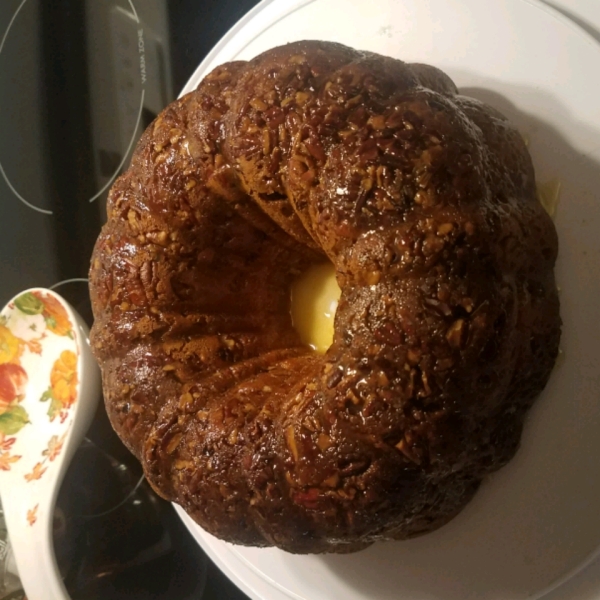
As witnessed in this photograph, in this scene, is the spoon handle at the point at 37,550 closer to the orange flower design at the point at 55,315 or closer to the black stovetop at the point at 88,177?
the black stovetop at the point at 88,177

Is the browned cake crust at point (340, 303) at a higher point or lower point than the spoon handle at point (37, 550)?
higher

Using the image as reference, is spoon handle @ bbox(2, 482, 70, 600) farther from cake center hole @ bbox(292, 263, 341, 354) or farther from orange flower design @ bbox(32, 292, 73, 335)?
cake center hole @ bbox(292, 263, 341, 354)

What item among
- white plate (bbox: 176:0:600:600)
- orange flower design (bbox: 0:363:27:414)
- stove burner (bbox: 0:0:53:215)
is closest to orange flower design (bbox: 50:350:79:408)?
orange flower design (bbox: 0:363:27:414)

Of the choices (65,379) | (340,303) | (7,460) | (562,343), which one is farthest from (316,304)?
(7,460)

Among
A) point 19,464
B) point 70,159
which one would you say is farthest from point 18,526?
A: point 70,159

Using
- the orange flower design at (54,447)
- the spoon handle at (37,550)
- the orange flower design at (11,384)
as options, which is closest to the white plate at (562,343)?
the spoon handle at (37,550)
